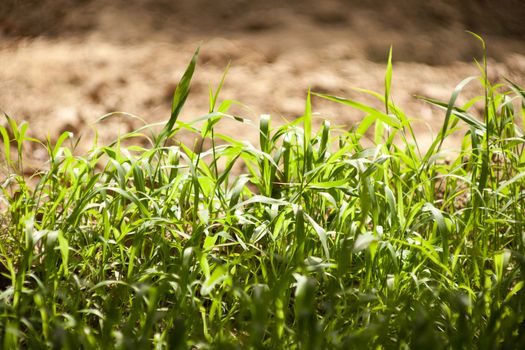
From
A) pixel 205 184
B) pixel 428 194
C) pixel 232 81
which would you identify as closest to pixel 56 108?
pixel 232 81

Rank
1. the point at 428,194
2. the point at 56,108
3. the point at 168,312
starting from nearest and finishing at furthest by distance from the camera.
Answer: the point at 168,312 < the point at 428,194 < the point at 56,108

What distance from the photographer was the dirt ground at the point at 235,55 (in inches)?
80.7

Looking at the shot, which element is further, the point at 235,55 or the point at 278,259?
the point at 235,55

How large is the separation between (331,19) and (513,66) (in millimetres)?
655

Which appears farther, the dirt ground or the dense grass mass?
the dirt ground

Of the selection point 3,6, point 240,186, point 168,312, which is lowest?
point 168,312

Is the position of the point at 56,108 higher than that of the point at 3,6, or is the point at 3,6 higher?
the point at 3,6

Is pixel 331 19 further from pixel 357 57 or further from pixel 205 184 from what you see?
pixel 205 184

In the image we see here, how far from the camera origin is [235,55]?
218 cm

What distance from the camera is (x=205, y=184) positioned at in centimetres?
150

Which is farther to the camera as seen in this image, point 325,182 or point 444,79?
point 444,79

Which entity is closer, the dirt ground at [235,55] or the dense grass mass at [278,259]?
the dense grass mass at [278,259]

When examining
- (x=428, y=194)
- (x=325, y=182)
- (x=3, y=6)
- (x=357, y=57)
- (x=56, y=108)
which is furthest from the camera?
(x=3, y=6)

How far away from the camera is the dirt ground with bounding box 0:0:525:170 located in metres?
2.05
